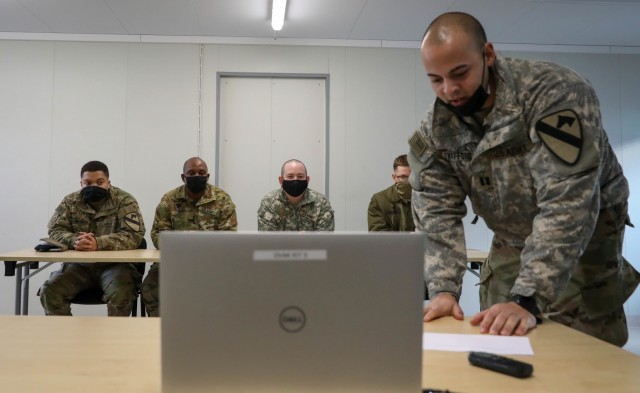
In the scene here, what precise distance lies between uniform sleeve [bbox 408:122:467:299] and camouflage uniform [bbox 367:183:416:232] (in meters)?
2.43

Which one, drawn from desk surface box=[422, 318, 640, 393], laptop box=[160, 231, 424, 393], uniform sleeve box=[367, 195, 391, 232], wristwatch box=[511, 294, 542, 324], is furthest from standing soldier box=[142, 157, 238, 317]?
laptop box=[160, 231, 424, 393]

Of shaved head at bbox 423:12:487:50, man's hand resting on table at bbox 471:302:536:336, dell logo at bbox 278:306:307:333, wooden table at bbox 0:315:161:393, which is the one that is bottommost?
wooden table at bbox 0:315:161:393

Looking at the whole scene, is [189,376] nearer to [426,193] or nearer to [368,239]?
[368,239]

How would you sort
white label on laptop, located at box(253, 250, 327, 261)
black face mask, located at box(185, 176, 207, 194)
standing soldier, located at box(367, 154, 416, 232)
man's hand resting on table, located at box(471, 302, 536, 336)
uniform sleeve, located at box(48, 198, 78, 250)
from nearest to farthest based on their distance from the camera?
white label on laptop, located at box(253, 250, 327, 261)
man's hand resting on table, located at box(471, 302, 536, 336)
uniform sleeve, located at box(48, 198, 78, 250)
black face mask, located at box(185, 176, 207, 194)
standing soldier, located at box(367, 154, 416, 232)

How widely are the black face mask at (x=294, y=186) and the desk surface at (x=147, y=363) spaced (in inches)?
100

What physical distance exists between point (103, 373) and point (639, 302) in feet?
17.5

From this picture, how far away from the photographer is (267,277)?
605 mm

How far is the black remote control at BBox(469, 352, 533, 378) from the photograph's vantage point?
0.79 m

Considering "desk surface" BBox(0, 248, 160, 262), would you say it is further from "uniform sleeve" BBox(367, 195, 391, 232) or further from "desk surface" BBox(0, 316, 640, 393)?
"uniform sleeve" BBox(367, 195, 391, 232)

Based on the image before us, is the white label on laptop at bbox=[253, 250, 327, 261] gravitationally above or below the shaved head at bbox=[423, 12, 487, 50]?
below

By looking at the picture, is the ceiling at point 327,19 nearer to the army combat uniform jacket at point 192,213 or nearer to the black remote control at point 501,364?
the army combat uniform jacket at point 192,213

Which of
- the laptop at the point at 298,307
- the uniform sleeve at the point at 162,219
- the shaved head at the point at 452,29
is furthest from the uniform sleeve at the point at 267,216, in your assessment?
the laptop at the point at 298,307

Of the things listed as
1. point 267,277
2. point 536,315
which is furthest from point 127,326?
point 536,315

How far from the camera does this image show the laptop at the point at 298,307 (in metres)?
0.60
